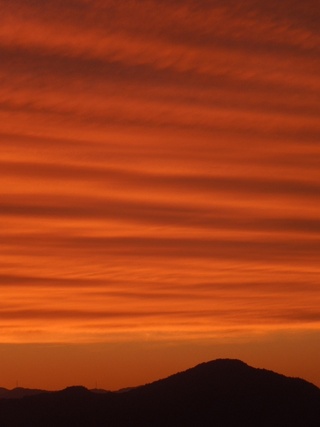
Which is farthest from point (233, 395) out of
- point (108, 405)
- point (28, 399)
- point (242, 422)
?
point (28, 399)

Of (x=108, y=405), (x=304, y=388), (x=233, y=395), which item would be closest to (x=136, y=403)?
(x=108, y=405)

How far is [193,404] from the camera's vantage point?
17288cm

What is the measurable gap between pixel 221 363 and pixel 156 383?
12.5 metres

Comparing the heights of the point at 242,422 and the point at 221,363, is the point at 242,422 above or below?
below

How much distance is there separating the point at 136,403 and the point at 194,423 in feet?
45.7

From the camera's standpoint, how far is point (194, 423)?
16788 cm

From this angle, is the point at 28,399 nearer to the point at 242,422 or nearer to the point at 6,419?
the point at 6,419

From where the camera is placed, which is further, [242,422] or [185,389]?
[185,389]

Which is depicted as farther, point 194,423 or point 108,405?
point 108,405

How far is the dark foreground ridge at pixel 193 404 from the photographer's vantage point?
169375 millimetres

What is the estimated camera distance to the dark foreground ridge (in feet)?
556

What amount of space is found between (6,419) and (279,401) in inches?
1878

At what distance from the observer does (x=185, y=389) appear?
17912 centimetres

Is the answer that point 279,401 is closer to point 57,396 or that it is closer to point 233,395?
point 233,395
